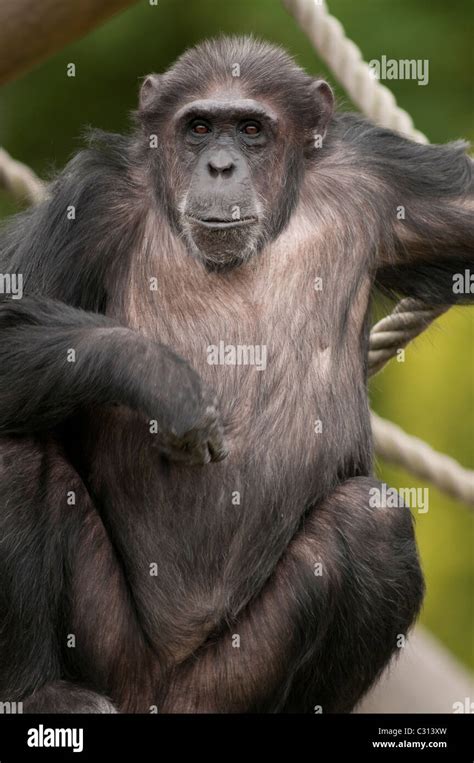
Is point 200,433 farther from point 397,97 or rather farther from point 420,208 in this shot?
point 397,97

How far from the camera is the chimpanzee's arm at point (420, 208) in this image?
17.9 feet

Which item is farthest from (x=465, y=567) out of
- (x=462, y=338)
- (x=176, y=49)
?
(x=176, y=49)

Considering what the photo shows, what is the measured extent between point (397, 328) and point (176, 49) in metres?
6.55

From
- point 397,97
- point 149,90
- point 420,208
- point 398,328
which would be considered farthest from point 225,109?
point 397,97

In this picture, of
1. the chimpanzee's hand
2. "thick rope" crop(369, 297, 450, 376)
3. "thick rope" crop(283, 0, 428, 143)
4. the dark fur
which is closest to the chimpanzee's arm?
the dark fur

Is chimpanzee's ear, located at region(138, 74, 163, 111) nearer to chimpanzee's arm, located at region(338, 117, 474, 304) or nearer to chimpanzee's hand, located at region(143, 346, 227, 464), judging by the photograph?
chimpanzee's arm, located at region(338, 117, 474, 304)

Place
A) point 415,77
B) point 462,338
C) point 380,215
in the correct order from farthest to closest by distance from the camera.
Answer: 1. point 462,338
2. point 415,77
3. point 380,215

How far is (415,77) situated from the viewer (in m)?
11.3

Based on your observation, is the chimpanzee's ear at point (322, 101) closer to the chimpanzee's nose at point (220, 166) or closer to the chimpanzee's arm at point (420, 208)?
the chimpanzee's arm at point (420, 208)

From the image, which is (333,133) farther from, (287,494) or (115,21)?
(115,21)

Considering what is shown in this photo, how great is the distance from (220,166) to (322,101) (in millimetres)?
598

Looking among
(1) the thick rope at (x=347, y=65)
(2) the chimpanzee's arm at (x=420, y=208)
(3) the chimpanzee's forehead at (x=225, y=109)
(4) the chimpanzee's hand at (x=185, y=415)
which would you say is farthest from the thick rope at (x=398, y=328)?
(4) the chimpanzee's hand at (x=185, y=415)

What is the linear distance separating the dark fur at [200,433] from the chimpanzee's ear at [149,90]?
12 mm

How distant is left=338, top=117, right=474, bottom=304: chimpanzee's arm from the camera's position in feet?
17.9
